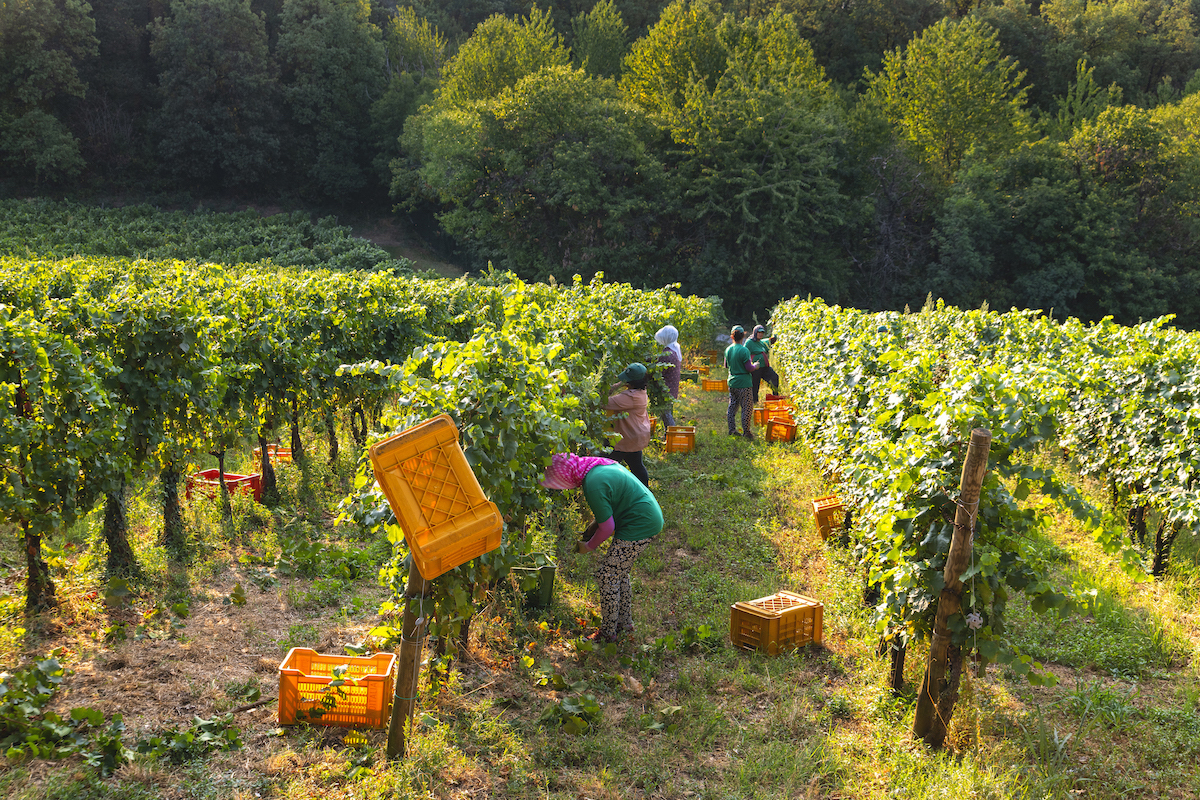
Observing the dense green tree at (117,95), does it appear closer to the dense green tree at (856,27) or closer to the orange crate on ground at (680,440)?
the dense green tree at (856,27)

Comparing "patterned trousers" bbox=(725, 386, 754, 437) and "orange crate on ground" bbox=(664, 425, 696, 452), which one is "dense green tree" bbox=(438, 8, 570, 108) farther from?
"orange crate on ground" bbox=(664, 425, 696, 452)

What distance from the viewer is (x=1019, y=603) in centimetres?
627

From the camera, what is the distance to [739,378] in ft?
36.2

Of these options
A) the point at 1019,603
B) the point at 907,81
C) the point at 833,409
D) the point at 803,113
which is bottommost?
the point at 1019,603

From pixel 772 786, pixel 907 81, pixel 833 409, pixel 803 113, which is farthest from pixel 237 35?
pixel 772 786

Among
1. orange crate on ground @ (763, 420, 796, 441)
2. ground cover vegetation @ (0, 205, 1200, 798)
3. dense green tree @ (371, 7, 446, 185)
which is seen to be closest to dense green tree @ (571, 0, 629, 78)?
dense green tree @ (371, 7, 446, 185)

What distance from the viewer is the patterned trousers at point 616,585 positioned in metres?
5.08

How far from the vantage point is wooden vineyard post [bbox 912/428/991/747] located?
12.4ft

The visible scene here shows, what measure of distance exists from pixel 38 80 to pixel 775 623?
157ft

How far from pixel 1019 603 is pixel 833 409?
2.32m

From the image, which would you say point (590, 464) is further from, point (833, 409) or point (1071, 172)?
point (1071, 172)

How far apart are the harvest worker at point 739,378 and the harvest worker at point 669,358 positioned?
A: 0.94 m

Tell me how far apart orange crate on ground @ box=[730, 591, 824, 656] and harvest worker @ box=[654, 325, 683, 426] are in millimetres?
4049

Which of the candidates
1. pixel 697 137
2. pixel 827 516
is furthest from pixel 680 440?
pixel 697 137
